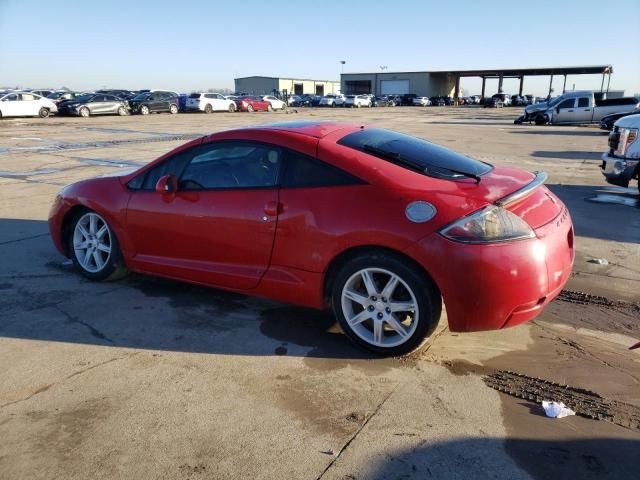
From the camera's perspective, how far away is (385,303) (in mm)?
3518

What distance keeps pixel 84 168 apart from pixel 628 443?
11.8 meters

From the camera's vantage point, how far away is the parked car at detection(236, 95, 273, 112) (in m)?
46.3

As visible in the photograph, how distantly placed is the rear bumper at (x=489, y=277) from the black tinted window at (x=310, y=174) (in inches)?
28.3

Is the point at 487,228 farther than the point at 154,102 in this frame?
No

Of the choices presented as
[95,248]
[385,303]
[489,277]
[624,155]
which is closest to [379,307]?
[385,303]

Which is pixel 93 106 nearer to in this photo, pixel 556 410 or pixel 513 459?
pixel 556 410

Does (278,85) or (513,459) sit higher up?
(278,85)

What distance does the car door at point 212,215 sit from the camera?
3932mm

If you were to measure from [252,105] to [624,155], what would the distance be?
41232 millimetres

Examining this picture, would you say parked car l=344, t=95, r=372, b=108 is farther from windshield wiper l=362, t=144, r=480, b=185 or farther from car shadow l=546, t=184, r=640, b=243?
windshield wiper l=362, t=144, r=480, b=185

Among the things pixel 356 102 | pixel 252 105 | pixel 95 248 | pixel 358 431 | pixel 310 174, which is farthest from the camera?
pixel 356 102

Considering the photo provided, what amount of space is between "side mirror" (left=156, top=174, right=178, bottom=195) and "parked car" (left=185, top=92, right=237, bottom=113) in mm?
40096

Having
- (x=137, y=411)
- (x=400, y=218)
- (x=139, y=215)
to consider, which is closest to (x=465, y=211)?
(x=400, y=218)

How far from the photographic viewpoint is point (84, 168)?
39.3 ft
